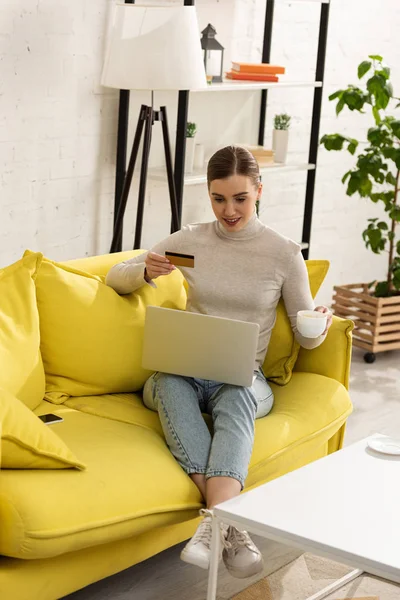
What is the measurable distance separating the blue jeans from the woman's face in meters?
0.47

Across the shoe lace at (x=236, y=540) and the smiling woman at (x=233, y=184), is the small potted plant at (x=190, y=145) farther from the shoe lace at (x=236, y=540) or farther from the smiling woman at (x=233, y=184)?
the shoe lace at (x=236, y=540)

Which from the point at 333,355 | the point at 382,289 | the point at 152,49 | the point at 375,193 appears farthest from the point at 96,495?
the point at 382,289

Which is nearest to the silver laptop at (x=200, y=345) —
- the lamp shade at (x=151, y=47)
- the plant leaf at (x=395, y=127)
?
the lamp shade at (x=151, y=47)

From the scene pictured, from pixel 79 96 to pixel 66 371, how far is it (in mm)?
1536

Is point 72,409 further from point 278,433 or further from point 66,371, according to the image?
point 278,433

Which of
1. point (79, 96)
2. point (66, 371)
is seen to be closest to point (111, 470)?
point (66, 371)

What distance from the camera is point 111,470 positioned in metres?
2.37

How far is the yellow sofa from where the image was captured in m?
2.17

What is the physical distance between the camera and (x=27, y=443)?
2238 mm

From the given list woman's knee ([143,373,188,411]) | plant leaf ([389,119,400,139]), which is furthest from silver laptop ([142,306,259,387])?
plant leaf ([389,119,400,139])

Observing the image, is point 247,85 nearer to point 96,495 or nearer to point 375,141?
point 375,141

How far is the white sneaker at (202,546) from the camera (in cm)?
230

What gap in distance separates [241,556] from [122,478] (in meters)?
0.34

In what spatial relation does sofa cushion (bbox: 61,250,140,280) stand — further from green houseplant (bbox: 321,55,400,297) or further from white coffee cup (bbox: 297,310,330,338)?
green houseplant (bbox: 321,55,400,297)
